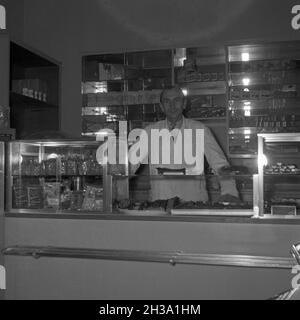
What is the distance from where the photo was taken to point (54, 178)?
2693 mm

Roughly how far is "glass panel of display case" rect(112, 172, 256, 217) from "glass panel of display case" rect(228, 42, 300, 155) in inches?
55.3

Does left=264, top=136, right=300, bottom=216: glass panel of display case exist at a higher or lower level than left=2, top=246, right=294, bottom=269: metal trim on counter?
higher

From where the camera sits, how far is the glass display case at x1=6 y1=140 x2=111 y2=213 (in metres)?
2.60

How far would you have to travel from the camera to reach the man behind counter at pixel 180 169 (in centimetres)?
255

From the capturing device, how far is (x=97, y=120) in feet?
14.2

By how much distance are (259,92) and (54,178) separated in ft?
7.07

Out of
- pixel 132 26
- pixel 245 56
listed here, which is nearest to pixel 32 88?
pixel 132 26

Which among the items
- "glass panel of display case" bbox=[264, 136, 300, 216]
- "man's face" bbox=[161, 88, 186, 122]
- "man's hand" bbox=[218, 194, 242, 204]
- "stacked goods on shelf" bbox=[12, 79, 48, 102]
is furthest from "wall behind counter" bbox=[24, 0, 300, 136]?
"man's hand" bbox=[218, 194, 242, 204]

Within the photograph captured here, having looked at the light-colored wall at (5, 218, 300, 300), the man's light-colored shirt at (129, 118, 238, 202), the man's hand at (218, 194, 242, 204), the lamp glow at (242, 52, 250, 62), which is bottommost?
the light-colored wall at (5, 218, 300, 300)

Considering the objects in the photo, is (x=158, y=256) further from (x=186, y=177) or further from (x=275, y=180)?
(x=275, y=180)

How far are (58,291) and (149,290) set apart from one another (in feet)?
1.63

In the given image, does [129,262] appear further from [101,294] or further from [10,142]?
[10,142]

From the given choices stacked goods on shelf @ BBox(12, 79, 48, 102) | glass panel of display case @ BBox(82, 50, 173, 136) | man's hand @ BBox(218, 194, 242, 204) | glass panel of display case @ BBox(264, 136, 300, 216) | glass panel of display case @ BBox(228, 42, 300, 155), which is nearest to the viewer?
glass panel of display case @ BBox(264, 136, 300, 216)

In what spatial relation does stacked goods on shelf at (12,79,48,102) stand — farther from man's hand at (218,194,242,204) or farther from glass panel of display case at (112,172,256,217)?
man's hand at (218,194,242,204)
